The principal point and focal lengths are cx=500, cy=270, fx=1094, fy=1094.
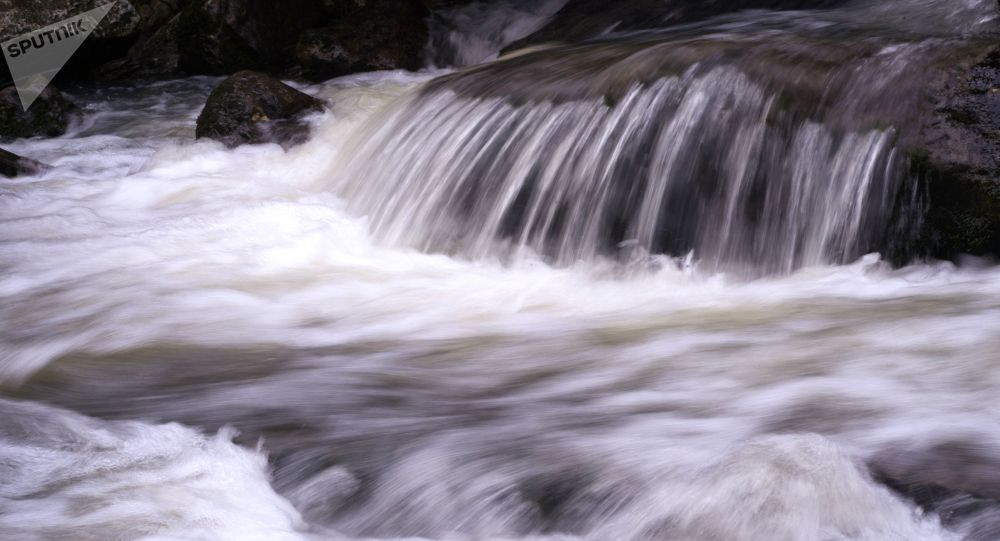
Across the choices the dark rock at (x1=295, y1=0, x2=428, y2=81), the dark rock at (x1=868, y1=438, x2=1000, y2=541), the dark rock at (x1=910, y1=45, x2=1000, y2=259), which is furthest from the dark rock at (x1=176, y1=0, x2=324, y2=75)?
the dark rock at (x1=868, y1=438, x2=1000, y2=541)

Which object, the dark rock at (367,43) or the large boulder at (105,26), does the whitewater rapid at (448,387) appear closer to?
the dark rock at (367,43)

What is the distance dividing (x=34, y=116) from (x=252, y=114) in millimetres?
2002

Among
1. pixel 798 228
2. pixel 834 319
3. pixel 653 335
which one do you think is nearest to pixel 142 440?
pixel 653 335

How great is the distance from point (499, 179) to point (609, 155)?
1.92 ft

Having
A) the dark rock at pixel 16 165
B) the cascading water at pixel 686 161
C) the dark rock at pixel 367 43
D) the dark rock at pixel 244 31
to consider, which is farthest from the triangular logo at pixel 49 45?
the cascading water at pixel 686 161

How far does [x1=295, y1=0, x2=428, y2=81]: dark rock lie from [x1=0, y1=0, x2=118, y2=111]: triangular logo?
6.03ft

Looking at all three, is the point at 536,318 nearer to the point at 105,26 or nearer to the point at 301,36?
the point at 301,36

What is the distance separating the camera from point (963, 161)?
163 inches

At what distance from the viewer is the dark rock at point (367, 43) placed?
8.48 metres

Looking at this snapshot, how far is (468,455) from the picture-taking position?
9.46 ft

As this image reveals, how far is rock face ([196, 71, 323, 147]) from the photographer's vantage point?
6762mm

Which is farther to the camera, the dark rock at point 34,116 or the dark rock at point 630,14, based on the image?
the dark rock at point 34,116

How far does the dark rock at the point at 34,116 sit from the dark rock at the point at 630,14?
3.26m

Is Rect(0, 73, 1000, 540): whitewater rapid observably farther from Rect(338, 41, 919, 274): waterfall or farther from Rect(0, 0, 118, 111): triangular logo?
Rect(0, 0, 118, 111): triangular logo
